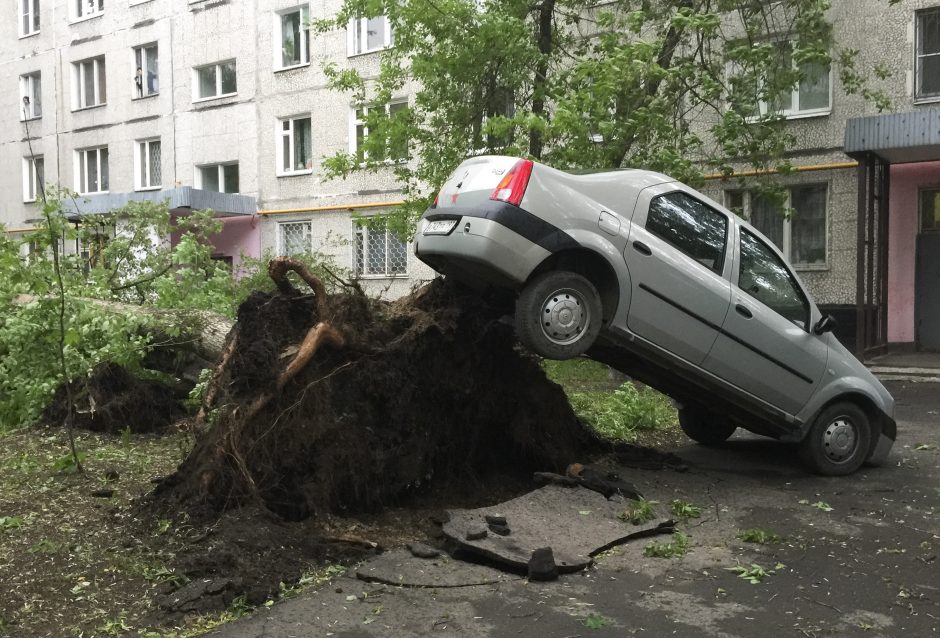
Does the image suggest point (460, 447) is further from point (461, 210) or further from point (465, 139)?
point (465, 139)

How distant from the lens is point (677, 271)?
6.68m

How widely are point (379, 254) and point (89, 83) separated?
54.0 feet

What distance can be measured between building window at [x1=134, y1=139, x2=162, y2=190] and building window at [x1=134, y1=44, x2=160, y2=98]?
1750mm

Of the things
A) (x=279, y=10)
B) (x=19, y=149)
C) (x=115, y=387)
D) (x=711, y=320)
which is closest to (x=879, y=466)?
(x=711, y=320)

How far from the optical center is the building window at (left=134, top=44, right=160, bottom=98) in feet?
103

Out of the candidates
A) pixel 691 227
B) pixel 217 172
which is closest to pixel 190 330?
pixel 691 227

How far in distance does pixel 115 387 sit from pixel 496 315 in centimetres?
443

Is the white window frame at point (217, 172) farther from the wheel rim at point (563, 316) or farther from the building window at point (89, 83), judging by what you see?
the wheel rim at point (563, 316)

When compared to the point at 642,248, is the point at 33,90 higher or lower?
higher

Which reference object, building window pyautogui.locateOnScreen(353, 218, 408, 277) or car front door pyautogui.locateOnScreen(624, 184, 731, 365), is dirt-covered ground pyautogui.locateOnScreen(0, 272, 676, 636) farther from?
building window pyautogui.locateOnScreen(353, 218, 408, 277)

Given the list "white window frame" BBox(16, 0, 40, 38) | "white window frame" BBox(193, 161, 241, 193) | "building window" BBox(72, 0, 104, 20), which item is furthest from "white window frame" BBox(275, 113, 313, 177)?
"white window frame" BBox(16, 0, 40, 38)

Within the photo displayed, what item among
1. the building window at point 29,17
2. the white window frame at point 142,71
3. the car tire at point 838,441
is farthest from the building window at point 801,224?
the building window at point 29,17

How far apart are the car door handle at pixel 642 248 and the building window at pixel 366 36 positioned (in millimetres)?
→ 20409

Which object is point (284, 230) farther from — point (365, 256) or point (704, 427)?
point (704, 427)
